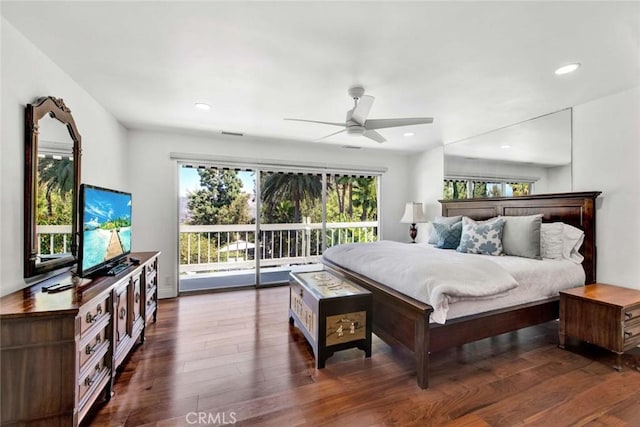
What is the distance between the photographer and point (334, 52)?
1.96 metres

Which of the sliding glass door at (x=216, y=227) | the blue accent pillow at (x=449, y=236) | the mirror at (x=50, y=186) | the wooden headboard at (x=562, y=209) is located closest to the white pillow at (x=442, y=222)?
the blue accent pillow at (x=449, y=236)

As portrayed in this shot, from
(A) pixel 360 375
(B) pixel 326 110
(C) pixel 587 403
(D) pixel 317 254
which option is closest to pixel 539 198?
(C) pixel 587 403

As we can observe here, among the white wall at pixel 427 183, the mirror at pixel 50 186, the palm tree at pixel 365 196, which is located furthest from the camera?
the palm tree at pixel 365 196

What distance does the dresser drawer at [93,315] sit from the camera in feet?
4.95

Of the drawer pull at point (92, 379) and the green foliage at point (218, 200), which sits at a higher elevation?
the green foliage at point (218, 200)

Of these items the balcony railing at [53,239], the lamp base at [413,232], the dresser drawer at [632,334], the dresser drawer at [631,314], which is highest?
the balcony railing at [53,239]

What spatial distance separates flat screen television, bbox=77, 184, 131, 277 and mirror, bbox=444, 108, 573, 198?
14.8 ft

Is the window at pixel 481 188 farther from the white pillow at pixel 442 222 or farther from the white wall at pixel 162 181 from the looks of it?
the white wall at pixel 162 181

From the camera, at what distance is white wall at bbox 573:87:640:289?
260 cm

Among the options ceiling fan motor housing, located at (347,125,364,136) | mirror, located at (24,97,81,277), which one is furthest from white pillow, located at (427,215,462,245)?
mirror, located at (24,97,81,277)

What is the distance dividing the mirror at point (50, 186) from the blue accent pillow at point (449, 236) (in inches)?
158

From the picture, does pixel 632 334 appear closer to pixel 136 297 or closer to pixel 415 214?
pixel 415 214

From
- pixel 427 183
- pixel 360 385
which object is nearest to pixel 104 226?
pixel 360 385

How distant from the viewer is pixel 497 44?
1878 millimetres
